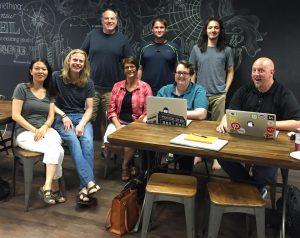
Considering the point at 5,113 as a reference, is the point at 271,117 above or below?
above

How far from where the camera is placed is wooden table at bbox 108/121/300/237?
2.12 meters

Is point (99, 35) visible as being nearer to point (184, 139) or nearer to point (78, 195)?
point (78, 195)

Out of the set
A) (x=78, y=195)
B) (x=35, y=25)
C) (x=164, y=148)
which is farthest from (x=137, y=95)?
(x=35, y=25)

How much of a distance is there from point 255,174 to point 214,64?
1.35 metres

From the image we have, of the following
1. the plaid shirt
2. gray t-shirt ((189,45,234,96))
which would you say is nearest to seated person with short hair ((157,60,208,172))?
the plaid shirt

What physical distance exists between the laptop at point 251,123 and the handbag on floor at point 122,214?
0.85 m

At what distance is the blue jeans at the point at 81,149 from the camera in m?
3.08

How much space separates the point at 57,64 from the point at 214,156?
9.96 ft

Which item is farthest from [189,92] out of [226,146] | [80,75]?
[80,75]

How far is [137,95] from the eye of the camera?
138 inches

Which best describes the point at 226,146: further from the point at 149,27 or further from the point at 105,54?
the point at 149,27

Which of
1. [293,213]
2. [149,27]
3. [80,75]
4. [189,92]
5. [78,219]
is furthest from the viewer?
[149,27]

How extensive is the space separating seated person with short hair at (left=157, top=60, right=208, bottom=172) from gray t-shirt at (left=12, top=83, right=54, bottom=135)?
3.26ft

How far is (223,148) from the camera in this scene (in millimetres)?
2252
